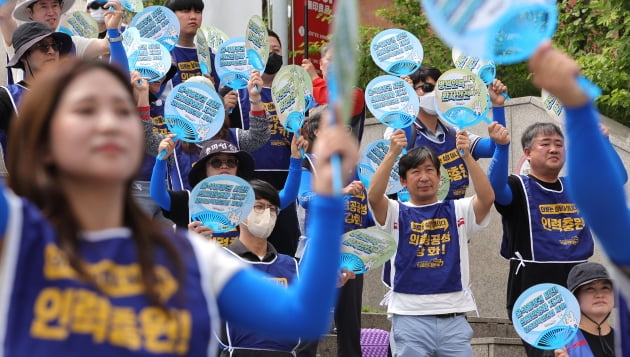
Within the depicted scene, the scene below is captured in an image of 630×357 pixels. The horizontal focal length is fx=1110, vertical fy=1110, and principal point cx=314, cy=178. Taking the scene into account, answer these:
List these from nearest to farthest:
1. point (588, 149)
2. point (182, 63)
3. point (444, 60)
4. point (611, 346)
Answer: point (588, 149)
point (611, 346)
point (182, 63)
point (444, 60)

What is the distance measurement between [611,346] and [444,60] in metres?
7.85

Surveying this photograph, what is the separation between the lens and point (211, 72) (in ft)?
29.0

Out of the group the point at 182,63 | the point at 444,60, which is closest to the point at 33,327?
the point at 182,63

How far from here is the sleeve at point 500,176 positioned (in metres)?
7.16

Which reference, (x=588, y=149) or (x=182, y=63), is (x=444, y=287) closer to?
(x=182, y=63)

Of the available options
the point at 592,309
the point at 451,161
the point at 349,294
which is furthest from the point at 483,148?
the point at 592,309

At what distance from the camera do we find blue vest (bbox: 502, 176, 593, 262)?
7211 mm

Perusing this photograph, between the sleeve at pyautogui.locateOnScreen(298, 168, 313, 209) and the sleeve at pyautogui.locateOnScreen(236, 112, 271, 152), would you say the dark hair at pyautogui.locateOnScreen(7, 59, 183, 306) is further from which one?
the sleeve at pyautogui.locateOnScreen(236, 112, 271, 152)

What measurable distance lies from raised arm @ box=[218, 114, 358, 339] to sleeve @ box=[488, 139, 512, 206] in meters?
4.75

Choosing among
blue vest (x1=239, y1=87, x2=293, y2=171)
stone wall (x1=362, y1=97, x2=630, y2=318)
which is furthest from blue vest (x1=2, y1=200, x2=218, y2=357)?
stone wall (x1=362, y1=97, x2=630, y2=318)

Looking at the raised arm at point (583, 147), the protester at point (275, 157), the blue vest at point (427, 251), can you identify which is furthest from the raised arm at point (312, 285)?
the protester at point (275, 157)

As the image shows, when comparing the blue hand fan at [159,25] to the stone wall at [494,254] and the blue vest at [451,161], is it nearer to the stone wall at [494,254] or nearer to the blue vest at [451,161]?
the blue vest at [451,161]

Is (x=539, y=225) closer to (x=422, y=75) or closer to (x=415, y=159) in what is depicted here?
(x=415, y=159)

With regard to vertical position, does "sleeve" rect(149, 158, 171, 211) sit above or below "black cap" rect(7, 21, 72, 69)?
below
